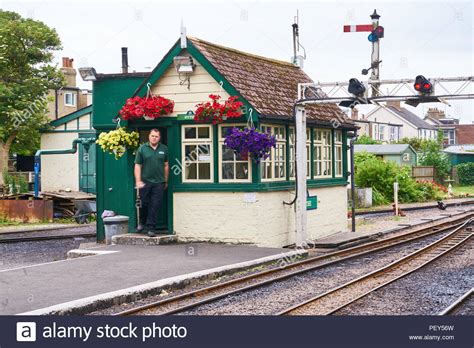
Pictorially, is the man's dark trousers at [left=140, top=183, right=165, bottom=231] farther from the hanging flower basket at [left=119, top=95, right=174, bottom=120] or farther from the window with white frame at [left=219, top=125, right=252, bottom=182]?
the hanging flower basket at [left=119, top=95, right=174, bottom=120]

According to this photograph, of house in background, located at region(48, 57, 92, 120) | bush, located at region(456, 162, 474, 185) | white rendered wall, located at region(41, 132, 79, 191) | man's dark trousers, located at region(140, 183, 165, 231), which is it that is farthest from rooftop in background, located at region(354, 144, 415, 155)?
man's dark trousers, located at region(140, 183, 165, 231)

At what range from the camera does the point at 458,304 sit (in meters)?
10.2

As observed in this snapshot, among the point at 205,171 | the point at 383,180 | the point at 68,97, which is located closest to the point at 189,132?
the point at 205,171

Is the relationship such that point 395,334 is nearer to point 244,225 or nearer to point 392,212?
point 244,225

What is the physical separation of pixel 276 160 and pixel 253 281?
4950 millimetres

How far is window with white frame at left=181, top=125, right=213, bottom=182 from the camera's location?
1636 centimetres

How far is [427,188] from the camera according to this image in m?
39.9

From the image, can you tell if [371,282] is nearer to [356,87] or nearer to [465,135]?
[356,87]

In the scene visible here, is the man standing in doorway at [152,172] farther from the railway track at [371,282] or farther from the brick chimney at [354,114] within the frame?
the brick chimney at [354,114]

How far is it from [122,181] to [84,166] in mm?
19645

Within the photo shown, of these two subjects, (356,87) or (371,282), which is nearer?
(371,282)

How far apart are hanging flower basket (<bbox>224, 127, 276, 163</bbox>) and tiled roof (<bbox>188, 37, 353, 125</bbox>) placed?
0.60m

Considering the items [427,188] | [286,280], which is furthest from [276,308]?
[427,188]

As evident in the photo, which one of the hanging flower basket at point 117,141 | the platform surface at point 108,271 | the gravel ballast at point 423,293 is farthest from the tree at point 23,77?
the gravel ballast at point 423,293
